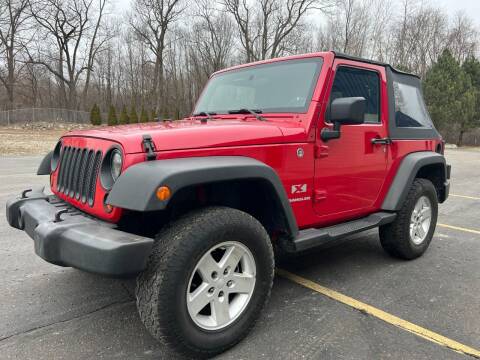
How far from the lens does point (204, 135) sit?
258 centimetres

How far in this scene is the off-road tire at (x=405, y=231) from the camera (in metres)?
4.05

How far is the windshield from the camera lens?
130 inches

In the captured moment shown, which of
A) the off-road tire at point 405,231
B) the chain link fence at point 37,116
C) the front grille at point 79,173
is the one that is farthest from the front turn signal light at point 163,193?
the chain link fence at point 37,116

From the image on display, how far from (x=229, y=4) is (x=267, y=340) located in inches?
1656

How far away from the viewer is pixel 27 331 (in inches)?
109

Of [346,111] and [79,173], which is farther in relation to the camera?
[346,111]

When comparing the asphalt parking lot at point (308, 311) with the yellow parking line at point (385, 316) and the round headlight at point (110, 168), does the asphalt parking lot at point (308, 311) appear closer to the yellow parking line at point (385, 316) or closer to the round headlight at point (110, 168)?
the yellow parking line at point (385, 316)

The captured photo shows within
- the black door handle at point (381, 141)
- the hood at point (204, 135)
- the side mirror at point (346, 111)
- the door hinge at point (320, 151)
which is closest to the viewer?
the hood at point (204, 135)

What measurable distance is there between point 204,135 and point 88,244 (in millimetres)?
949

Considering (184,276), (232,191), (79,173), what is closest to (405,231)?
(232,191)

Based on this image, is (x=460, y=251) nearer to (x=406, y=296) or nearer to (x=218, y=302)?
(x=406, y=296)

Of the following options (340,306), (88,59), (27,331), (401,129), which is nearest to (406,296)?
(340,306)

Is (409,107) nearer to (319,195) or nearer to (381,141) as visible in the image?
(381,141)

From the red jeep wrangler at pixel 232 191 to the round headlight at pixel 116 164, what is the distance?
0.01 m
